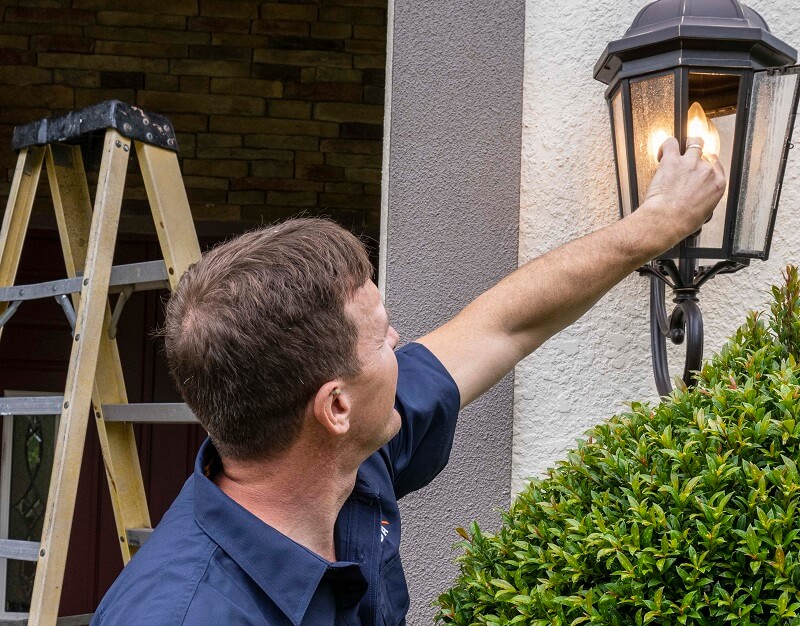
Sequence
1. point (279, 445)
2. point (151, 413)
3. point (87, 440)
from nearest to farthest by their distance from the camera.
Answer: point (279, 445)
point (151, 413)
point (87, 440)

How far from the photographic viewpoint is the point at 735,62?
1.97 metres

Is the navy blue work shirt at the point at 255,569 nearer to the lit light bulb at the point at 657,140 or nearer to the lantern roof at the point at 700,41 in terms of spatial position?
the lit light bulb at the point at 657,140

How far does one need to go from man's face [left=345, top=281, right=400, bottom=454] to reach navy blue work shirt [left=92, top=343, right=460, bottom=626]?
0.17 m

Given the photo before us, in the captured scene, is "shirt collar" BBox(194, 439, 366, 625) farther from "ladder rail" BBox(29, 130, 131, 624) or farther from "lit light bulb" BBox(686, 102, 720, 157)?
"lit light bulb" BBox(686, 102, 720, 157)

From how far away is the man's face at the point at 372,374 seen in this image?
4.82 ft

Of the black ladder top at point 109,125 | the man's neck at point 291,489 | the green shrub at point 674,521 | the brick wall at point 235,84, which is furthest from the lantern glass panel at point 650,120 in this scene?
the brick wall at point 235,84

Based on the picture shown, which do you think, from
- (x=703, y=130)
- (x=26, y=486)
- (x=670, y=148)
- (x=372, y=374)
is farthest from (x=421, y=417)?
(x=26, y=486)

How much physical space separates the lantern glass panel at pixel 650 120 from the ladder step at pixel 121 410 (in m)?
1.21

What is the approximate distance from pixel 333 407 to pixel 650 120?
3.52ft

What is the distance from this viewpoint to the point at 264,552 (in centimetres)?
135

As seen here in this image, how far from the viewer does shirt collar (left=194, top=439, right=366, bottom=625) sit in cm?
133

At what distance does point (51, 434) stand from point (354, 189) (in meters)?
1.92

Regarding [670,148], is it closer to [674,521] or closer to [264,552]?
[674,521]

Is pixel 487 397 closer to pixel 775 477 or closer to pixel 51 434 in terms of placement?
pixel 775 477
